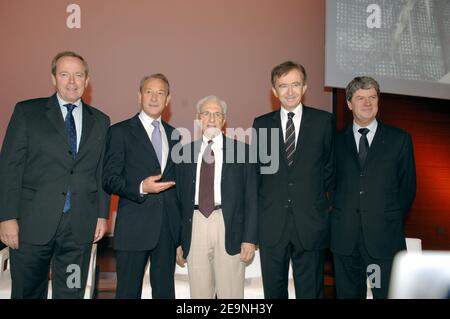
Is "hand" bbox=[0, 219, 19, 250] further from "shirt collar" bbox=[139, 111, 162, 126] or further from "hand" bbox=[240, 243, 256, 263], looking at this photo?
"hand" bbox=[240, 243, 256, 263]

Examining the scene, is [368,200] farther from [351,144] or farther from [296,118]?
[296,118]

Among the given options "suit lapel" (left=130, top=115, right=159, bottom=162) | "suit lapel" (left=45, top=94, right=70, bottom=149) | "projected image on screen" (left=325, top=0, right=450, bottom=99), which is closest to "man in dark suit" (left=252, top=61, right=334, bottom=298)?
"suit lapel" (left=130, top=115, right=159, bottom=162)

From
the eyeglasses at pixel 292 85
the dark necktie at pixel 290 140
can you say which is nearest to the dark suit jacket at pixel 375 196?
the dark necktie at pixel 290 140

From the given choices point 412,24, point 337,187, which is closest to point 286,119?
point 337,187

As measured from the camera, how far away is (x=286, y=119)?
7.79 feet

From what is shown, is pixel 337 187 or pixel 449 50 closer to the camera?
pixel 337 187

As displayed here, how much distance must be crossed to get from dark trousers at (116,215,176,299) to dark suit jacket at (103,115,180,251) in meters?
0.05

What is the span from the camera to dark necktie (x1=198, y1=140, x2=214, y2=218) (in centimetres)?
223

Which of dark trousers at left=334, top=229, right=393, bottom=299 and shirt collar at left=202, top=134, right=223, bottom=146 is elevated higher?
shirt collar at left=202, top=134, right=223, bottom=146

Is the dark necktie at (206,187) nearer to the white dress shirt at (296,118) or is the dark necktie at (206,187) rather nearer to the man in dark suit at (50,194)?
the white dress shirt at (296,118)

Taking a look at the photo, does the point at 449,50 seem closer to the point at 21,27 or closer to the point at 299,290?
the point at 299,290

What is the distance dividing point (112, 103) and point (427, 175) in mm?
3566

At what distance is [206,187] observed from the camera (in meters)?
2.25

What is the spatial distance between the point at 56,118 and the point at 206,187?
3.08 feet
